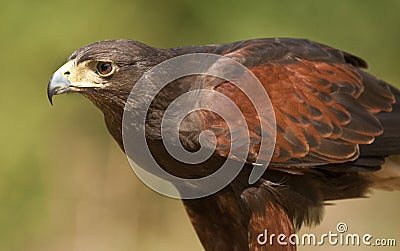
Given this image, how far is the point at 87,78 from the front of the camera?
588cm

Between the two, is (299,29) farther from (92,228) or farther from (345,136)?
(345,136)

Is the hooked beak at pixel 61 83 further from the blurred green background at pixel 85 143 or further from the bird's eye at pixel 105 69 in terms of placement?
the blurred green background at pixel 85 143

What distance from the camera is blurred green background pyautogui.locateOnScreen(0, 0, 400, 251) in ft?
29.0

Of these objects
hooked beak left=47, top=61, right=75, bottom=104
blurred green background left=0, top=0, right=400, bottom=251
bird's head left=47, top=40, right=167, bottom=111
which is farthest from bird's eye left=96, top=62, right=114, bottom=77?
blurred green background left=0, top=0, right=400, bottom=251

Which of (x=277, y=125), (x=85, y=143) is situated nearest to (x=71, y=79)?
(x=277, y=125)

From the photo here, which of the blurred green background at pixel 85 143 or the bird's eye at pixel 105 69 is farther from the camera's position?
the blurred green background at pixel 85 143

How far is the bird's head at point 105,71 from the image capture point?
5848 mm

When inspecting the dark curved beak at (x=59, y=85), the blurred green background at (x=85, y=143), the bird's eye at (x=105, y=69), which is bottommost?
the blurred green background at (x=85, y=143)

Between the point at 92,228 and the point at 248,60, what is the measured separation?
308 cm

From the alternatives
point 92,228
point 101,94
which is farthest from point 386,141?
point 92,228

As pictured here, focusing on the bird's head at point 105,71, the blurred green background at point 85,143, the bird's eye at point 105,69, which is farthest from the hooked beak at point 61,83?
the blurred green background at point 85,143

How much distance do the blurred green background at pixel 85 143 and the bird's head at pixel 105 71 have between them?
3.05 metres

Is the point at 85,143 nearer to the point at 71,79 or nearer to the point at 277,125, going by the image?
the point at 71,79

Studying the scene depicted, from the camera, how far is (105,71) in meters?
5.91
